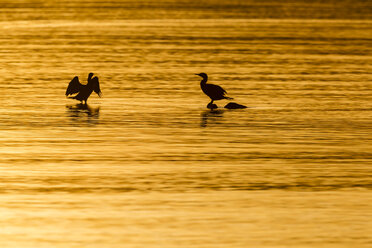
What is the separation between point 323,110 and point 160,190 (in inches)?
363

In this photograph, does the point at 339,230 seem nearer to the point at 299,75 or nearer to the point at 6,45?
the point at 299,75

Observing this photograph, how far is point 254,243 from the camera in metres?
11.9

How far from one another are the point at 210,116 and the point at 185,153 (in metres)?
4.95

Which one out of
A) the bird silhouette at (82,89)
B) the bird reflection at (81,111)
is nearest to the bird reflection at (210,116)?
the bird reflection at (81,111)

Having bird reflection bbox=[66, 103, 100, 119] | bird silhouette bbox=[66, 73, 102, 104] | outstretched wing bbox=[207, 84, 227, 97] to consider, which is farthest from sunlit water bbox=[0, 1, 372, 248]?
outstretched wing bbox=[207, 84, 227, 97]

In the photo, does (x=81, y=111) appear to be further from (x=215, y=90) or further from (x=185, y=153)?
(x=185, y=153)

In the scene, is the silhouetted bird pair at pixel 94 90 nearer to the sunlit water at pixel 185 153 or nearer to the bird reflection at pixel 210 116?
the sunlit water at pixel 185 153

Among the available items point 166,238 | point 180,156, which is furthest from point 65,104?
point 166,238

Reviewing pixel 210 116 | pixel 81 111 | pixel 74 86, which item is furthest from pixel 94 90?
pixel 210 116

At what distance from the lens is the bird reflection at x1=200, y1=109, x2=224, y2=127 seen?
21469mm

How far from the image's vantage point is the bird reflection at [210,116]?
21.5m

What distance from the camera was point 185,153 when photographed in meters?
17.7

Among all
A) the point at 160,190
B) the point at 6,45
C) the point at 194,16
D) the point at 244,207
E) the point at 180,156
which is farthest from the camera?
the point at 194,16

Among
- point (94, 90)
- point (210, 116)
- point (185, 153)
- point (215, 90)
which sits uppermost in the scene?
point (215, 90)
